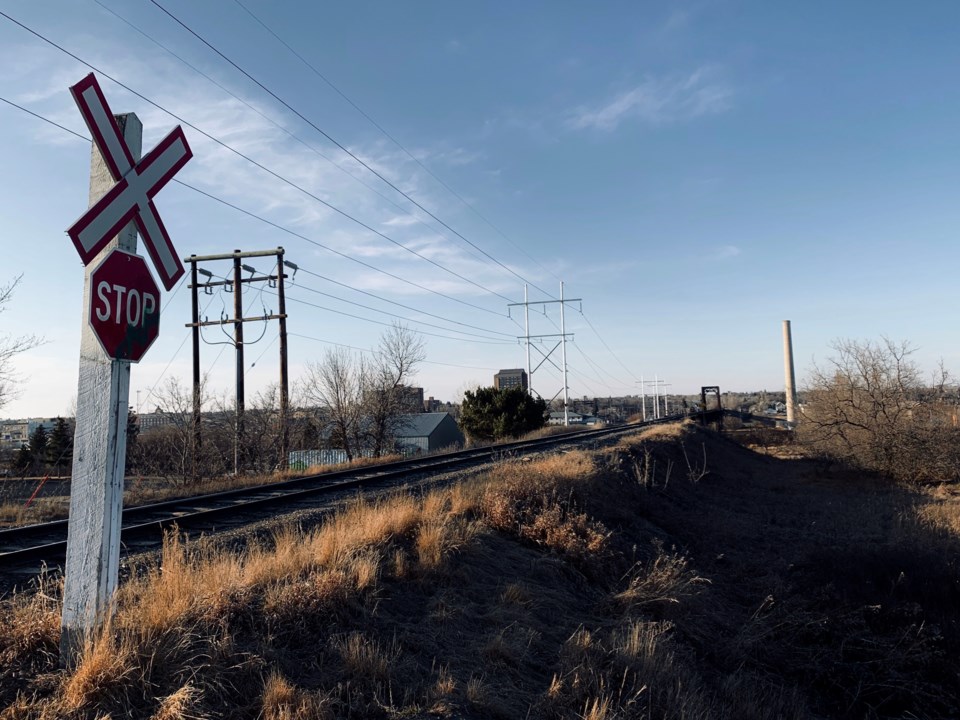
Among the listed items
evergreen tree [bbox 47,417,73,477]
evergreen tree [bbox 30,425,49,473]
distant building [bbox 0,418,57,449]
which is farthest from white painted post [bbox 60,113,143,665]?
evergreen tree [bbox 47,417,73,477]

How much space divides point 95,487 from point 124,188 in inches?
76.0

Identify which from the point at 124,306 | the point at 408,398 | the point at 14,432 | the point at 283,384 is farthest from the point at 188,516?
the point at 14,432

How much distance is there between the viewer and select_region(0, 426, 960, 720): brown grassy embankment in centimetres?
390

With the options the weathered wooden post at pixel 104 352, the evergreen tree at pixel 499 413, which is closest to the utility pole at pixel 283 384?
the evergreen tree at pixel 499 413

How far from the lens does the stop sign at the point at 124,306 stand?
3.93 meters

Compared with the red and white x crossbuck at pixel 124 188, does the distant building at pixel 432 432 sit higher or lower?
lower

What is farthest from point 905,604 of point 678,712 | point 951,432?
point 951,432

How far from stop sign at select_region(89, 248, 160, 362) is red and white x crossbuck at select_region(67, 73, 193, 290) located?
0.42ft

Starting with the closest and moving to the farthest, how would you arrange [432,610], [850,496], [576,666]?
1. [576,666]
2. [432,610]
3. [850,496]

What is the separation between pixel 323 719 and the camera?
3.67 metres

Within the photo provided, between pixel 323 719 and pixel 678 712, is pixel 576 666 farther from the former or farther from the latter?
pixel 323 719

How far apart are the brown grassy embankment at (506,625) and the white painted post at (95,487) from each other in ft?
0.83

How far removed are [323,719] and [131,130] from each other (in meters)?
4.06

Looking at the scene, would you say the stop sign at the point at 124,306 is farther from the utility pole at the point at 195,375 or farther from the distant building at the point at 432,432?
the distant building at the point at 432,432
